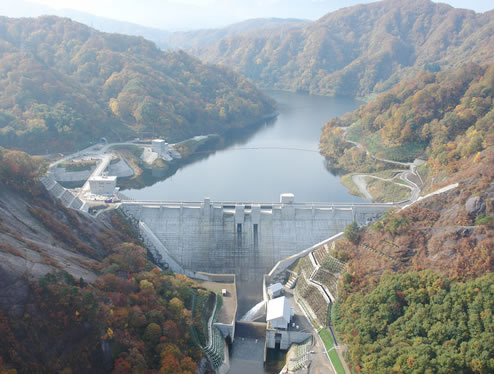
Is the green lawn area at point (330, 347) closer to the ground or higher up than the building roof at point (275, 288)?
closer to the ground

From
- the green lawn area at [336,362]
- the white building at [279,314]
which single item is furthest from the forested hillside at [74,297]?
the green lawn area at [336,362]

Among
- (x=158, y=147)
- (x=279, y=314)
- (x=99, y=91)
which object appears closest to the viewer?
(x=279, y=314)

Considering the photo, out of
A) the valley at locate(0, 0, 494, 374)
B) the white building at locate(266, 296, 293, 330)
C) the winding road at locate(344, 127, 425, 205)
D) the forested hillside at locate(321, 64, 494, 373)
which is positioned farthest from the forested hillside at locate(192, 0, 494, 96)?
the white building at locate(266, 296, 293, 330)

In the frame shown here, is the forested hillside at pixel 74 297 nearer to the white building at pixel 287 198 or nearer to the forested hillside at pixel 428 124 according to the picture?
the white building at pixel 287 198

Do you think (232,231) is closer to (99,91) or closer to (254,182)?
(254,182)

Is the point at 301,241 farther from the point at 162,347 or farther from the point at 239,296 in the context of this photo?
the point at 162,347

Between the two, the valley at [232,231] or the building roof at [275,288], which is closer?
the valley at [232,231]

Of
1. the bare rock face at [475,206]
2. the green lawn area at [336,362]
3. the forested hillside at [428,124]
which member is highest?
the forested hillside at [428,124]

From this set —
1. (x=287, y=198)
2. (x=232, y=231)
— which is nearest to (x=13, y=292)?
(x=232, y=231)
